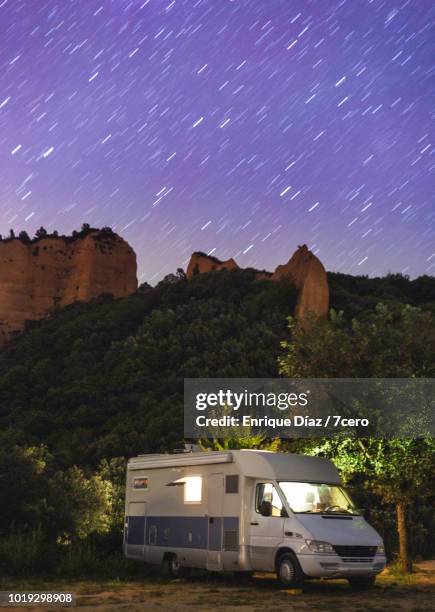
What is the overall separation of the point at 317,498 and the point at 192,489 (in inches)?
109

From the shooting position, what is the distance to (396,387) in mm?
19500

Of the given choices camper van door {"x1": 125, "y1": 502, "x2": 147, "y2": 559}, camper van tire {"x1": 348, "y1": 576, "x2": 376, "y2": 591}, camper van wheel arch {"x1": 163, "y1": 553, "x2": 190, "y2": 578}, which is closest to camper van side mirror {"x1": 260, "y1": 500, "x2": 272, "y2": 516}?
camper van tire {"x1": 348, "y1": 576, "x2": 376, "y2": 591}

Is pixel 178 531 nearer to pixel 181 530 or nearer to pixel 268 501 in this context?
pixel 181 530

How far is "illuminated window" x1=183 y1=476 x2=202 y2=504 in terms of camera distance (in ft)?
58.7

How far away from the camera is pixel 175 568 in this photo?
1831 cm

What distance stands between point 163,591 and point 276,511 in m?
2.60

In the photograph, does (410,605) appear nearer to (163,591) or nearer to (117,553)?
(163,591)

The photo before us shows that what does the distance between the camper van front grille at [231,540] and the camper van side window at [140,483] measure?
3.18 metres

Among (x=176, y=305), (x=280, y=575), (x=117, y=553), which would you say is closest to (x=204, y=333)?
(x=176, y=305)

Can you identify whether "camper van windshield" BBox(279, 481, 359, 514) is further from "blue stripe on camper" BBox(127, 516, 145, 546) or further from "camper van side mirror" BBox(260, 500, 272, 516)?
"blue stripe on camper" BBox(127, 516, 145, 546)

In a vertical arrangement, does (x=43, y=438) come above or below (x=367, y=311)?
below

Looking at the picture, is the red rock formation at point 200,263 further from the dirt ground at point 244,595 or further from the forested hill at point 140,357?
the dirt ground at point 244,595

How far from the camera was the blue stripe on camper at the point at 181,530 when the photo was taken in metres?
17.2

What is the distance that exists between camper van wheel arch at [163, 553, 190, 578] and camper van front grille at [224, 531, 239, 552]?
5.60 feet
